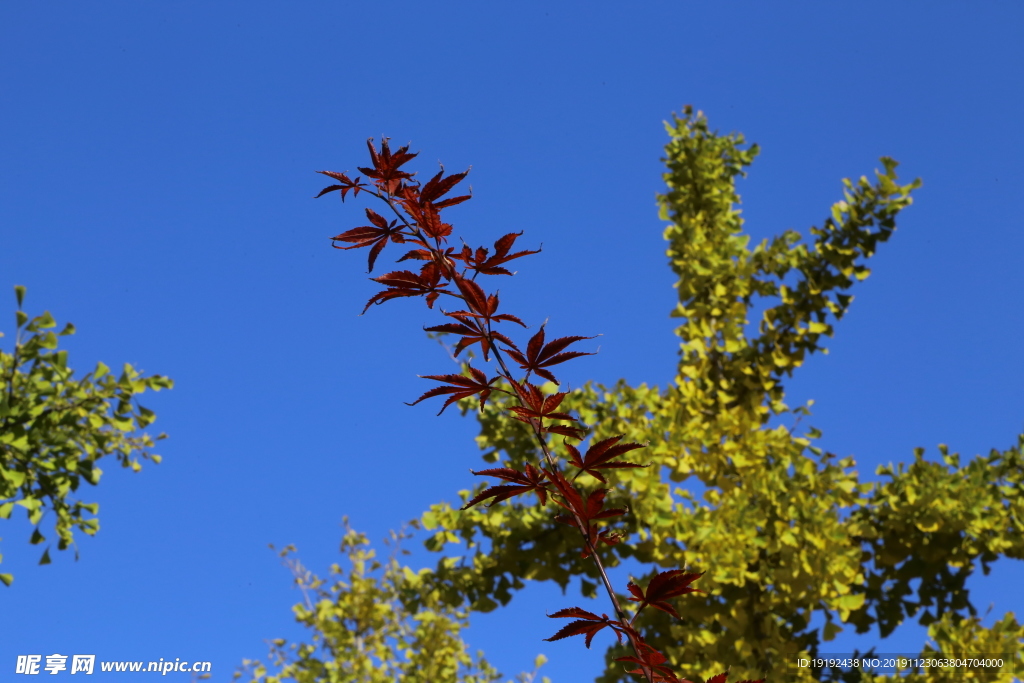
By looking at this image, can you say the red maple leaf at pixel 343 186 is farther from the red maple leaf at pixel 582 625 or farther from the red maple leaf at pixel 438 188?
the red maple leaf at pixel 582 625

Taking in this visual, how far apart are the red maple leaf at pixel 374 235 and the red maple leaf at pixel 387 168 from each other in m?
0.05

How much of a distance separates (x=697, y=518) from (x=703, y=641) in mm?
680

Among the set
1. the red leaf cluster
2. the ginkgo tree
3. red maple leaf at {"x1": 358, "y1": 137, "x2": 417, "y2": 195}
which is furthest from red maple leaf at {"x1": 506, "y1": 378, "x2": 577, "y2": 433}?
the ginkgo tree

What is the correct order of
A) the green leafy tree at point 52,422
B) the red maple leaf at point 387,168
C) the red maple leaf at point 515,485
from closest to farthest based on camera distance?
the red maple leaf at point 515,485 < the red maple leaf at point 387,168 < the green leafy tree at point 52,422

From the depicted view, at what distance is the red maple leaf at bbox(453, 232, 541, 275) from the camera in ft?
4.15

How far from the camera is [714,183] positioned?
5.82 metres

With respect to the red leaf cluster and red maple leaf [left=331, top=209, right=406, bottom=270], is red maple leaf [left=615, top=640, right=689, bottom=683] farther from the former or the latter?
red maple leaf [left=331, top=209, right=406, bottom=270]

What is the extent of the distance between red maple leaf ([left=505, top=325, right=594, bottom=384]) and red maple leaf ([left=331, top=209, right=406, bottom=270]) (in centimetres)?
31

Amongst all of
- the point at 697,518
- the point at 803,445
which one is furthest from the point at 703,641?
the point at 803,445

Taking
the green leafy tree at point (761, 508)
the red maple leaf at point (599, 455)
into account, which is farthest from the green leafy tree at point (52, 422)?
the red maple leaf at point (599, 455)

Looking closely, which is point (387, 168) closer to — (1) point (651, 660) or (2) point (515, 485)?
(2) point (515, 485)

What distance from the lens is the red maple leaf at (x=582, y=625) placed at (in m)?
1.15

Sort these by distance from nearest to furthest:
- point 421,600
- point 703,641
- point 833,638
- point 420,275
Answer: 1. point 420,275
2. point 703,641
3. point 833,638
4. point 421,600

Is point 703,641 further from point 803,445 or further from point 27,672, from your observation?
point 27,672
